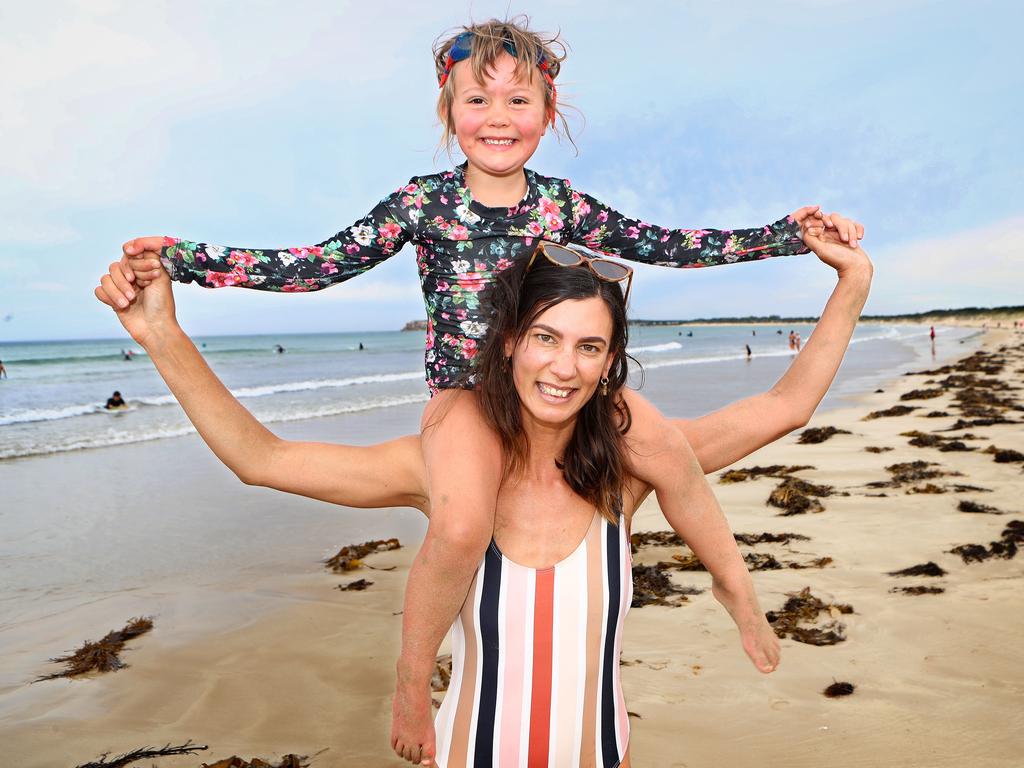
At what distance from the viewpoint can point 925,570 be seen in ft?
19.0

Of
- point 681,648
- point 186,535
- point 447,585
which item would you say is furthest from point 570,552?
point 186,535

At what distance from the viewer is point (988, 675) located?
4.25m

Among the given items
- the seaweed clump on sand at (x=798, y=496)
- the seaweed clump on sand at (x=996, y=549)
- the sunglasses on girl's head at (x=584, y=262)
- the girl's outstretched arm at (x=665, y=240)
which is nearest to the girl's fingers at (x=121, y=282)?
the sunglasses on girl's head at (x=584, y=262)

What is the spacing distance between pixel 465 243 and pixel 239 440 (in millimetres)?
1151

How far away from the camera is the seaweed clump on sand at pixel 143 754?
12.4 feet

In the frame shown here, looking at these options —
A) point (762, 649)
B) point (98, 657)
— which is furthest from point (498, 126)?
point (98, 657)

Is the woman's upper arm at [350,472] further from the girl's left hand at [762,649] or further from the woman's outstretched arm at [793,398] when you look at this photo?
the girl's left hand at [762,649]

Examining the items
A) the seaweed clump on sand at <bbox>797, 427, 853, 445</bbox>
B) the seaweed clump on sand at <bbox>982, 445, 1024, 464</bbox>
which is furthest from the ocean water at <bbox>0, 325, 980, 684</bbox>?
the seaweed clump on sand at <bbox>982, 445, 1024, 464</bbox>

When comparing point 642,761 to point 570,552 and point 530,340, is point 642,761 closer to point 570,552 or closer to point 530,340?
point 570,552

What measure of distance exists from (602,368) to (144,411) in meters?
19.9

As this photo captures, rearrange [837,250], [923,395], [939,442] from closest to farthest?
[837,250], [939,442], [923,395]

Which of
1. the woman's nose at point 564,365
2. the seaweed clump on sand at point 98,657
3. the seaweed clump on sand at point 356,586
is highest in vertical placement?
the woman's nose at point 564,365

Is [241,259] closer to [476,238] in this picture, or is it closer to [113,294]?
[113,294]

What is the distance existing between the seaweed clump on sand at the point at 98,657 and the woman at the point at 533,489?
358 centimetres
